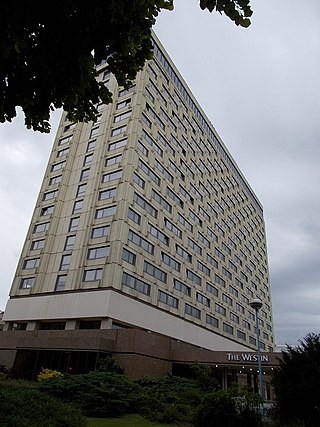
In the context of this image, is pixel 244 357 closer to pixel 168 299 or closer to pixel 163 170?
pixel 168 299

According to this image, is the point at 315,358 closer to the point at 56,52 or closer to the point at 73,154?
the point at 56,52

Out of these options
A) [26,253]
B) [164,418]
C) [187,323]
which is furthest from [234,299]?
[164,418]

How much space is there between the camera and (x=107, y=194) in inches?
1647

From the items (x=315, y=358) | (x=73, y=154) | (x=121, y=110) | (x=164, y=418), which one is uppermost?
(x=121, y=110)

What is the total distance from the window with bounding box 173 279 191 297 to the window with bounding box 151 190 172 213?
9.97m

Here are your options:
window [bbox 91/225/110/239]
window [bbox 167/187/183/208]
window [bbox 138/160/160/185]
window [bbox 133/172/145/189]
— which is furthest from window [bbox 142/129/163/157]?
window [bbox 91/225/110/239]

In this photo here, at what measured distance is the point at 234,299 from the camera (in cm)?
6606

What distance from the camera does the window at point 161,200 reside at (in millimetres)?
45866

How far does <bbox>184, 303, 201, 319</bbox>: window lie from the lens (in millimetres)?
47425

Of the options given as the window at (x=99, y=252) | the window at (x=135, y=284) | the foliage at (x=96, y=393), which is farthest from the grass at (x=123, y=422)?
the window at (x=99, y=252)

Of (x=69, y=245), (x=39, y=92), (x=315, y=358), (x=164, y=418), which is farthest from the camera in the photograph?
(x=69, y=245)

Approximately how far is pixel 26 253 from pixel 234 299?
39.5m

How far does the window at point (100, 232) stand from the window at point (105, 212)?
1.52m

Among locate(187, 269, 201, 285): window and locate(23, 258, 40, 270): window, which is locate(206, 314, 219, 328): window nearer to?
locate(187, 269, 201, 285): window
